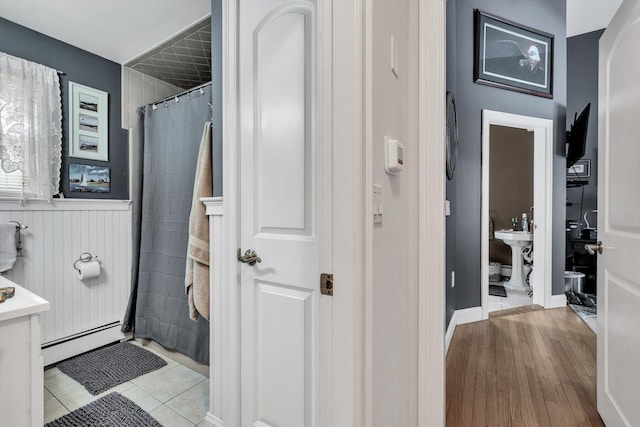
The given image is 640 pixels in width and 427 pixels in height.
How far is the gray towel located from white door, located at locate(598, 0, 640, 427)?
10.8 feet

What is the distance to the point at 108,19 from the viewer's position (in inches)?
79.7

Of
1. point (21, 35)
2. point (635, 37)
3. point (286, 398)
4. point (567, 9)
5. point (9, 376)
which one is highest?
point (567, 9)

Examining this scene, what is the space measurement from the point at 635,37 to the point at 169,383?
296cm

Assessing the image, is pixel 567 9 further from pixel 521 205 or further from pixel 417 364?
pixel 417 364

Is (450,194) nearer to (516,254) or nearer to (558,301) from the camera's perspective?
(558,301)

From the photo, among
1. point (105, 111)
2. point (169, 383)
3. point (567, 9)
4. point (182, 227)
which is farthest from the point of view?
point (567, 9)

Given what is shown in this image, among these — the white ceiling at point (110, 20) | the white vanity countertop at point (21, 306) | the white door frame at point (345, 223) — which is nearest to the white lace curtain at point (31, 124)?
the white ceiling at point (110, 20)

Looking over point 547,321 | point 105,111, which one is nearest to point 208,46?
point 105,111

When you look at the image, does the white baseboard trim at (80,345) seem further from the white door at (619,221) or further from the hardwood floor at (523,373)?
the white door at (619,221)

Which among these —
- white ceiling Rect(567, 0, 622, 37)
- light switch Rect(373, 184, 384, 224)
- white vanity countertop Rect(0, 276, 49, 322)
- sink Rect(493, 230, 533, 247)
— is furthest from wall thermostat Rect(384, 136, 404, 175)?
white ceiling Rect(567, 0, 622, 37)

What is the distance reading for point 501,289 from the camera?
4.11 metres

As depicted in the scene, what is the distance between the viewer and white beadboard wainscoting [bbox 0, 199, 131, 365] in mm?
2117

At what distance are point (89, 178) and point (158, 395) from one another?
171 centimetres

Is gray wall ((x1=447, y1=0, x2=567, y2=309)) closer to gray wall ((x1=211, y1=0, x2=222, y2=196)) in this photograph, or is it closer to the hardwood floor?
the hardwood floor
